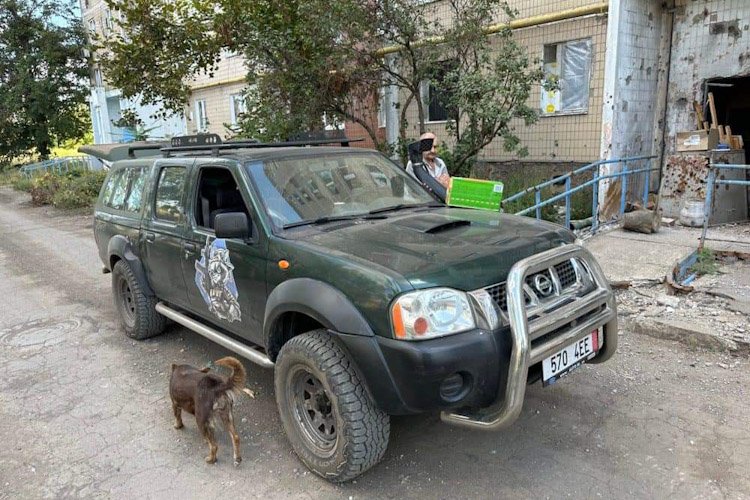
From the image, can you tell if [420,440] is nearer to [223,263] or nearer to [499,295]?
[499,295]

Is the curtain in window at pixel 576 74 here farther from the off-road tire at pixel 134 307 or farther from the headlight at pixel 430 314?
the headlight at pixel 430 314

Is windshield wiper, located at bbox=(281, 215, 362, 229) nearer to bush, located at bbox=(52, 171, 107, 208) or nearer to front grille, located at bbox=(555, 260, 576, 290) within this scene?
front grille, located at bbox=(555, 260, 576, 290)

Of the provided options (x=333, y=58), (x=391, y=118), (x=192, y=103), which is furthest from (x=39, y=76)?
(x=333, y=58)

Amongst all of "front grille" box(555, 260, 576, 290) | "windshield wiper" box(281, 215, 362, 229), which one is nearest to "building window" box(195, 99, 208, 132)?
"windshield wiper" box(281, 215, 362, 229)

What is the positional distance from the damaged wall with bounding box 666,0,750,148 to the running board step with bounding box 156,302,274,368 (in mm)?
7661

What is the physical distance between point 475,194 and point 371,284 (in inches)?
83.1

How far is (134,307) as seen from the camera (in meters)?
5.10

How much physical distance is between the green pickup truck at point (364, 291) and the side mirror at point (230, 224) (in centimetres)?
1

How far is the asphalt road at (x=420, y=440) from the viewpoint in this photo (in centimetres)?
294

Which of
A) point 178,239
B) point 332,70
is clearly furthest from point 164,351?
point 332,70

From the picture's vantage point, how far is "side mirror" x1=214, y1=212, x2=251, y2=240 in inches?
130

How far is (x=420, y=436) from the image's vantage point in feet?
11.2

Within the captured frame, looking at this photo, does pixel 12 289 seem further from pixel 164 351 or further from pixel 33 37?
pixel 33 37

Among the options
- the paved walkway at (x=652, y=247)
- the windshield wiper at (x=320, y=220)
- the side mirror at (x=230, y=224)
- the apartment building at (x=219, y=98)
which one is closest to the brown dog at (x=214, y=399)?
the side mirror at (x=230, y=224)
